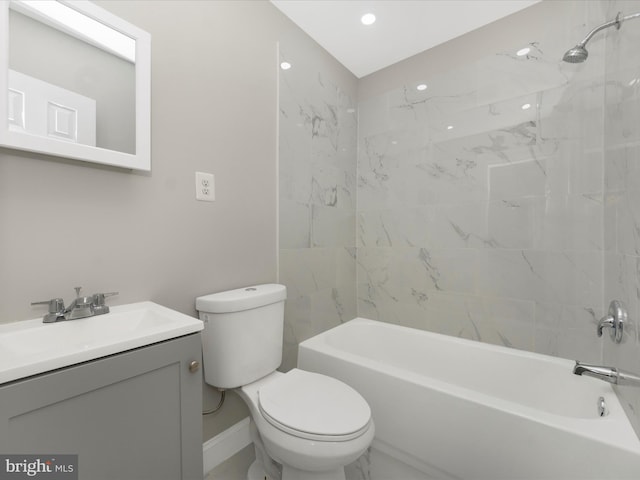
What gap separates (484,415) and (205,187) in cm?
151

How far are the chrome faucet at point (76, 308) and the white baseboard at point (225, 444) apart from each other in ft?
2.71

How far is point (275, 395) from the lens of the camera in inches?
47.1

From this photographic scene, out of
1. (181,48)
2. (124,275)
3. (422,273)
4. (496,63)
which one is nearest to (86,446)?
(124,275)

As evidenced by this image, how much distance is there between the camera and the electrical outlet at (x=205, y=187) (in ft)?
4.52

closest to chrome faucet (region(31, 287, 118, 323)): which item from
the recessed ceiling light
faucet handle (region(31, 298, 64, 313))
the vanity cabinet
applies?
faucet handle (region(31, 298, 64, 313))

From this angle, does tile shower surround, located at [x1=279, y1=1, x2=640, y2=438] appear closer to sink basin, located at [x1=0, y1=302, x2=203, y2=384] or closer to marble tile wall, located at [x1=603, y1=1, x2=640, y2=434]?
marble tile wall, located at [x1=603, y1=1, x2=640, y2=434]

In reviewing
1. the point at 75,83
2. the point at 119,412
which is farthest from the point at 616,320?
the point at 75,83

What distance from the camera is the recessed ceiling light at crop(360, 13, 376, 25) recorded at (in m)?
1.75

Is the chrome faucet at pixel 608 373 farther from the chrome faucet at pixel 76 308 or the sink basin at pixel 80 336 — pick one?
the chrome faucet at pixel 76 308

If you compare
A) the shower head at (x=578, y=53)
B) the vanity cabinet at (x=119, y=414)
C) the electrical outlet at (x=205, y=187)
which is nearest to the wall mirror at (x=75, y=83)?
the electrical outlet at (x=205, y=187)

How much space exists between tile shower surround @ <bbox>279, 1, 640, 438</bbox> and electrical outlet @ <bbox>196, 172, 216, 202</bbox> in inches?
18.0

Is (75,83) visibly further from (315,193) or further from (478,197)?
(478,197)

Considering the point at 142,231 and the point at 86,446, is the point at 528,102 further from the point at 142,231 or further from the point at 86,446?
the point at 86,446

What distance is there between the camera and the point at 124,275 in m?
1.14
